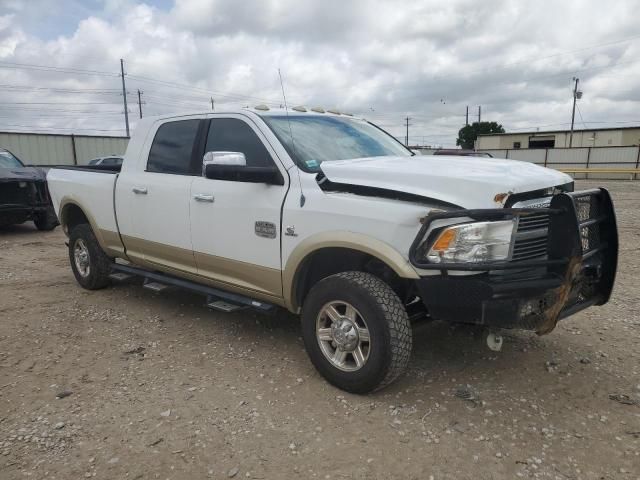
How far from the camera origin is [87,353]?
4094 mm

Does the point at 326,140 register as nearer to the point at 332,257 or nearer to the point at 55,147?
the point at 332,257

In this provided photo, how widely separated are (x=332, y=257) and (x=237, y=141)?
1.24m

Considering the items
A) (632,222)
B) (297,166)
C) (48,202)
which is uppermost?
(297,166)

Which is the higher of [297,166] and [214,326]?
[297,166]

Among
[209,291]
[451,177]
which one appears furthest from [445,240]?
[209,291]

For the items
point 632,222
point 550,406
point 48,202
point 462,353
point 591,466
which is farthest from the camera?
point 632,222

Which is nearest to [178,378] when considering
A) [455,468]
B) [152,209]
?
[152,209]

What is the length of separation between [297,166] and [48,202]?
846cm

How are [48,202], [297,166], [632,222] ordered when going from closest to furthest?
1. [297,166]
2. [48,202]
3. [632,222]

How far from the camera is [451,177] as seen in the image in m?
2.94

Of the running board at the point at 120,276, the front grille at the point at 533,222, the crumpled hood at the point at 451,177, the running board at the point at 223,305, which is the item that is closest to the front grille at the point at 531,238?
the front grille at the point at 533,222

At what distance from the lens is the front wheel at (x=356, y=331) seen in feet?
10.0

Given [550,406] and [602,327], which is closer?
[550,406]

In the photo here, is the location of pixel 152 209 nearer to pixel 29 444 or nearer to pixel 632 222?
pixel 29 444
